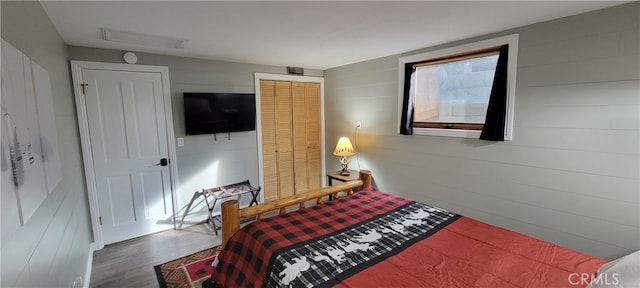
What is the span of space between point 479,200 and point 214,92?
10.9 ft

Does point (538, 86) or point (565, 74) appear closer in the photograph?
point (565, 74)

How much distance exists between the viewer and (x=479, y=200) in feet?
9.26

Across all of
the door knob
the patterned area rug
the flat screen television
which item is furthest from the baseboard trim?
the flat screen television

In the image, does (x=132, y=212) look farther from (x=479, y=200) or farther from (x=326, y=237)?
(x=479, y=200)

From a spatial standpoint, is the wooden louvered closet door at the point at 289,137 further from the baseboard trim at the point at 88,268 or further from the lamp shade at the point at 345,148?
the baseboard trim at the point at 88,268

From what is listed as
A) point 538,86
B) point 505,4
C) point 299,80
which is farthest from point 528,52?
point 299,80

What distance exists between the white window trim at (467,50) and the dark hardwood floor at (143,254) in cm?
276

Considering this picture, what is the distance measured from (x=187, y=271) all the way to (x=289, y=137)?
7.66ft

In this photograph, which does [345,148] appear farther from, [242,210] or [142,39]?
[142,39]

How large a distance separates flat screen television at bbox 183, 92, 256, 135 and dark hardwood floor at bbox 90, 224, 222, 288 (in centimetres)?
125

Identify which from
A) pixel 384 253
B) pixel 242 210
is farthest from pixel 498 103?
pixel 242 210

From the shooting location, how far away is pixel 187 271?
2.60m

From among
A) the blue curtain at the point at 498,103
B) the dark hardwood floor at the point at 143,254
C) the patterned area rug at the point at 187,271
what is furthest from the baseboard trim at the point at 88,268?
the blue curtain at the point at 498,103

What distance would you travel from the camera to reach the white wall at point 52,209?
102 centimetres
